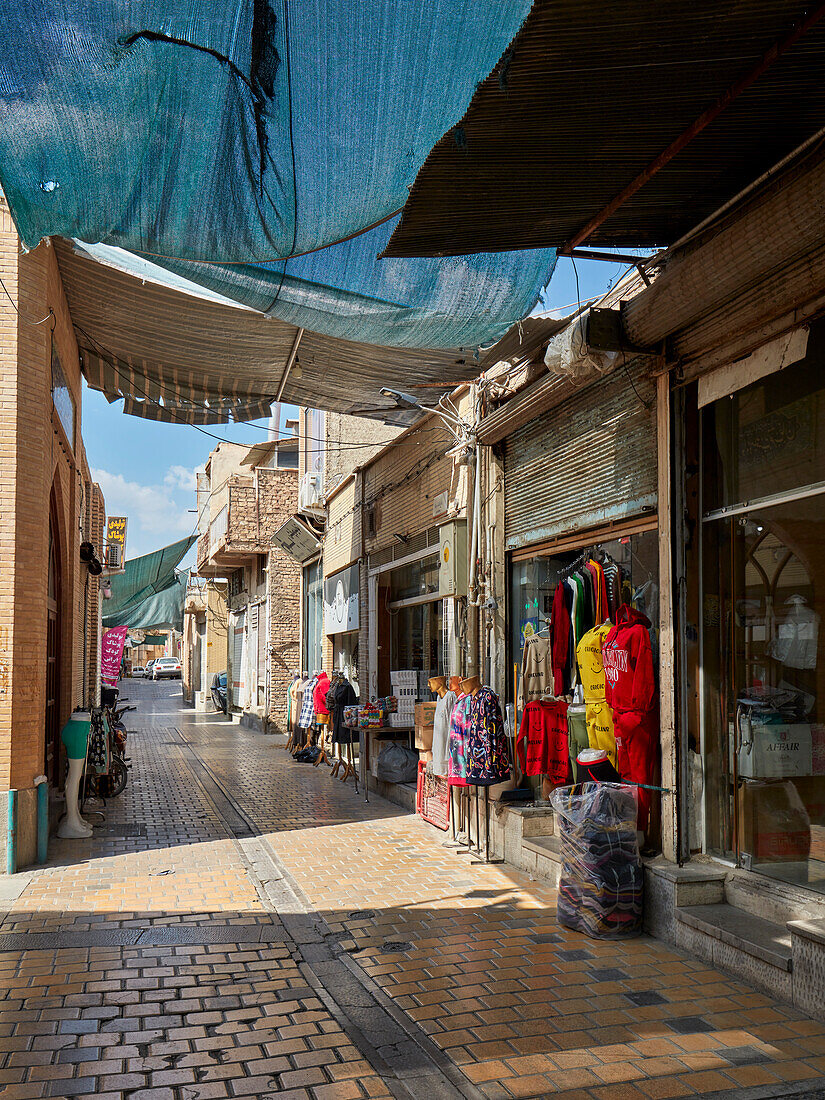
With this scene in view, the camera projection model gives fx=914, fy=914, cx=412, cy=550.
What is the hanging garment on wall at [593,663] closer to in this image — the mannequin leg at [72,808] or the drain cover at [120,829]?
the drain cover at [120,829]

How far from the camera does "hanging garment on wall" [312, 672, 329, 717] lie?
50.5ft

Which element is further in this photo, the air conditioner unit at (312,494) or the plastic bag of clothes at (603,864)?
the air conditioner unit at (312,494)

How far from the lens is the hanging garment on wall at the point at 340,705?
13.9 m

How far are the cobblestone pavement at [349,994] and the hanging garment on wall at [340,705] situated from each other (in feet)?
17.1

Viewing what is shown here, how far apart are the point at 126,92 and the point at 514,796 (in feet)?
20.8

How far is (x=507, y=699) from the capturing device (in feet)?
29.4

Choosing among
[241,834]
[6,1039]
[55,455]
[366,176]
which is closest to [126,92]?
[366,176]

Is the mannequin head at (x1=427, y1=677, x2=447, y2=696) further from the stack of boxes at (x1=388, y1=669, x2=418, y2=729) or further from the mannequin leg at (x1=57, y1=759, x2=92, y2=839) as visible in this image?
the mannequin leg at (x1=57, y1=759, x2=92, y2=839)

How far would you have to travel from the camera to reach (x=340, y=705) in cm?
1412

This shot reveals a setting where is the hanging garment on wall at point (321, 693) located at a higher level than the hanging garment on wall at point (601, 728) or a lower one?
lower

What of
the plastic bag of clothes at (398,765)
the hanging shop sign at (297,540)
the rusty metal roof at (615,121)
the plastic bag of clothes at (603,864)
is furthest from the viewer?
the hanging shop sign at (297,540)

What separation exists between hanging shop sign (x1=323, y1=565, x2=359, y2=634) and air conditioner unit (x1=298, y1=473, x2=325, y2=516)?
161cm

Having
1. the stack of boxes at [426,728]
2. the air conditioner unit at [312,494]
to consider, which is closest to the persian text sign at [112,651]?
the air conditioner unit at [312,494]

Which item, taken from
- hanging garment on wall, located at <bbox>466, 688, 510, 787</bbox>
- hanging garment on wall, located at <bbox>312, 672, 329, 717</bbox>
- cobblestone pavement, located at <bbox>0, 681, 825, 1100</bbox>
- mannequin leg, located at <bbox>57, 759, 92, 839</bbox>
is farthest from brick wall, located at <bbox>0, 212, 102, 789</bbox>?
hanging garment on wall, located at <bbox>312, 672, 329, 717</bbox>
